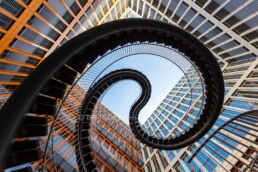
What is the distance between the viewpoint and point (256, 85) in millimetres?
24453

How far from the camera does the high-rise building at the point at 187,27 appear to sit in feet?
73.7

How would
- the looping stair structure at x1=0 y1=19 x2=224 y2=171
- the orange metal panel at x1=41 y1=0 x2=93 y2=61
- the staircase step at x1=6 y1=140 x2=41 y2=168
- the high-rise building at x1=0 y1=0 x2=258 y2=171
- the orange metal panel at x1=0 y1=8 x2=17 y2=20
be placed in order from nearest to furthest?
the looping stair structure at x1=0 y1=19 x2=224 y2=171, the staircase step at x1=6 y1=140 x2=41 y2=168, the orange metal panel at x1=0 y1=8 x2=17 y2=20, the high-rise building at x1=0 y1=0 x2=258 y2=171, the orange metal panel at x1=41 y1=0 x2=93 y2=61

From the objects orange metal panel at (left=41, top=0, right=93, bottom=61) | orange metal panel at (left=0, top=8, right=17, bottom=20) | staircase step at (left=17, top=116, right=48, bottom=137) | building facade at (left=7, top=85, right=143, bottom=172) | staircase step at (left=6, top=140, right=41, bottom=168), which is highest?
orange metal panel at (left=41, top=0, right=93, bottom=61)

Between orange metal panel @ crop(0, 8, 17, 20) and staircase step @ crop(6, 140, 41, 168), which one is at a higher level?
orange metal panel @ crop(0, 8, 17, 20)

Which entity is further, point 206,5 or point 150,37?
point 206,5

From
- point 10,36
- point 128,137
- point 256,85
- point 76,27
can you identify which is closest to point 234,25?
point 256,85

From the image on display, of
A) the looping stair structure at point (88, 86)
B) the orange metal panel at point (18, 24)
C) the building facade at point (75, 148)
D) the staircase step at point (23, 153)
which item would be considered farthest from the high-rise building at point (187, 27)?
the staircase step at point (23, 153)

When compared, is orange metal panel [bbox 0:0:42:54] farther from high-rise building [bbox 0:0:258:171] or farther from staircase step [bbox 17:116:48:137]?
staircase step [bbox 17:116:48:137]

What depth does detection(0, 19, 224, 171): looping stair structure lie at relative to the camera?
5.48 metres

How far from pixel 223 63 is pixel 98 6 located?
2479 cm

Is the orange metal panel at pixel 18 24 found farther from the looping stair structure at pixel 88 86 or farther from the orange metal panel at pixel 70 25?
the looping stair structure at pixel 88 86

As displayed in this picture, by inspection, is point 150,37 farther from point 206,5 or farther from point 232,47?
point 232,47

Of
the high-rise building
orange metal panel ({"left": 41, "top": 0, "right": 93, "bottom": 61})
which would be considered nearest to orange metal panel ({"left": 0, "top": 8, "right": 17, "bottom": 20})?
the high-rise building

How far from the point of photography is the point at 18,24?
2253 centimetres
